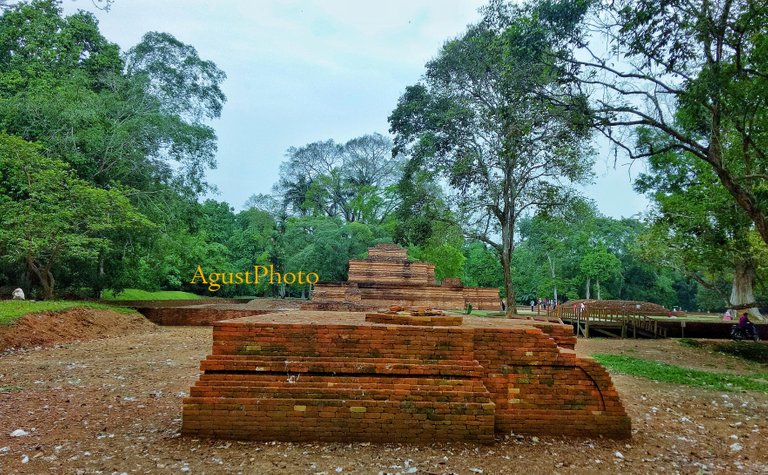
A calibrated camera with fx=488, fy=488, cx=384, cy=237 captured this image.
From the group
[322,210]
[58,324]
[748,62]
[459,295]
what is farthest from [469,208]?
[322,210]

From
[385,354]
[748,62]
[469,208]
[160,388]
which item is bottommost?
[160,388]

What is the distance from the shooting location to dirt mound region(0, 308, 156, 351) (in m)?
11.9

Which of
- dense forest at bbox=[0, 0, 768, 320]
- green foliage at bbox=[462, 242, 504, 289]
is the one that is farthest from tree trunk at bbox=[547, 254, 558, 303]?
dense forest at bbox=[0, 0, 768, 320]

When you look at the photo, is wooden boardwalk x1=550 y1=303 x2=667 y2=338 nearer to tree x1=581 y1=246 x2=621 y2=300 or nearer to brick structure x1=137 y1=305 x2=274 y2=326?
brick structure x1=137 y1=305 x2=274 y2=326

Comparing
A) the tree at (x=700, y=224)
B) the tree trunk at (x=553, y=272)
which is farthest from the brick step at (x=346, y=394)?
the tree trunk at (x=553, y=272)

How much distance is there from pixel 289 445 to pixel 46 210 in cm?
1574

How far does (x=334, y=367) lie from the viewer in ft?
16.8

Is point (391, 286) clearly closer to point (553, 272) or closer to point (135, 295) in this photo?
point (135, 295)

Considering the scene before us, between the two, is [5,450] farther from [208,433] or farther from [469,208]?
[469,208]

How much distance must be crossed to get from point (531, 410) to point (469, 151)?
15013 millimetres

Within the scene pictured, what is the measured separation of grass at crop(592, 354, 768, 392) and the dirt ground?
3.73 ft

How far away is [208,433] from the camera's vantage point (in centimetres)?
492

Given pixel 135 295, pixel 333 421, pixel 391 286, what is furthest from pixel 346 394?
pixel 135 295

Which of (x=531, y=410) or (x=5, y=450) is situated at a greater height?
(x=531, y=410)
